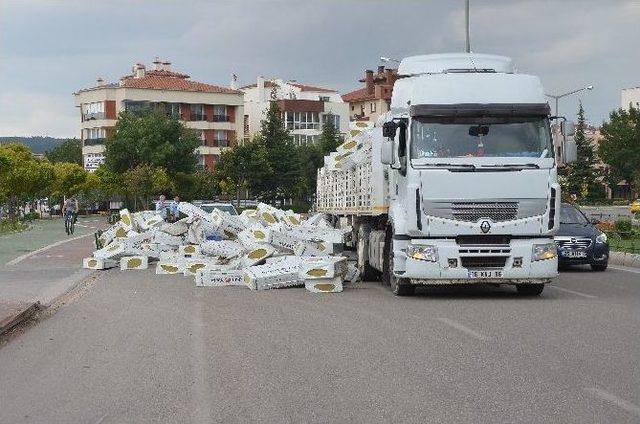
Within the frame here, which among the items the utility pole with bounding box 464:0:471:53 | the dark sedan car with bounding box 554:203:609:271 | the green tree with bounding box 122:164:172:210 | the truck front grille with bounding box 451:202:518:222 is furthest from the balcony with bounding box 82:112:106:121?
the truck front grille with bounding box 451:202:518:222

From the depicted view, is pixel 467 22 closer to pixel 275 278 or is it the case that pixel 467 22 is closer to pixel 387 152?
pixel 275 278

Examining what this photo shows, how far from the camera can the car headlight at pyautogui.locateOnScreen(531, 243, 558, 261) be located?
16.9m

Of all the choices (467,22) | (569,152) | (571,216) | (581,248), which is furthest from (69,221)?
(569,152)

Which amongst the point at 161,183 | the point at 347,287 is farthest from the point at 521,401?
the point at 161,183

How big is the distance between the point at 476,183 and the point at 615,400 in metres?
8.66

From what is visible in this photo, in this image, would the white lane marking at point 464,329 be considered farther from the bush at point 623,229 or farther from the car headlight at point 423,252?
the bush at point 623,229

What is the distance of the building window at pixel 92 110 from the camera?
380ft

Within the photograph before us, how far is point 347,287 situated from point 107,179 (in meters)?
70.3

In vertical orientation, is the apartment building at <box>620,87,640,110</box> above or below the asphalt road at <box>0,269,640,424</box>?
above

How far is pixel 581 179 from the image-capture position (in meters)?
108

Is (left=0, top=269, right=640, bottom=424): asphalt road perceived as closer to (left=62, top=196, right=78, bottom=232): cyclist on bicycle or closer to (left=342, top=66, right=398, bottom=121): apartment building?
(left=62, top=196, right=78, bottom=232): cyclist on bicycle

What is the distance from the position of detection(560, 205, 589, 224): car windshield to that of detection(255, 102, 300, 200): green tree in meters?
62.7

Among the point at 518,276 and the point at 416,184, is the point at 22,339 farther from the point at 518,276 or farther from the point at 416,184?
the point at 518,276

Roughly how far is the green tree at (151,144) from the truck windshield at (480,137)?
2742 inches
